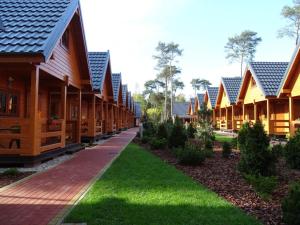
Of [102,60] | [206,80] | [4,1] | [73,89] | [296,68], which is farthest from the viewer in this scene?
[206,80]

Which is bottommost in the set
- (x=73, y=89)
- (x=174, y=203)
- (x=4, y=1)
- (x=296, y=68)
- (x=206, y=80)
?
(x=174, y=203)

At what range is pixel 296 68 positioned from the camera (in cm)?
1909

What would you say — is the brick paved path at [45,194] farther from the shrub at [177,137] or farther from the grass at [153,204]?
the shrub at [177,137]

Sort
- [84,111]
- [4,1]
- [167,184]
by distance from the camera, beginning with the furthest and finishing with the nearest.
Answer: [84,111]
[4,1]
[167,184]

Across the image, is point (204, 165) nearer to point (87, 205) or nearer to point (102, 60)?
point (87, 205)

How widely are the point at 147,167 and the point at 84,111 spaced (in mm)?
15746

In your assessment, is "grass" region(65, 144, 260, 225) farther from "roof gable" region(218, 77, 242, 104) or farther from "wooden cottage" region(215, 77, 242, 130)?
"roof gable" region(218, 77, 242, 104)

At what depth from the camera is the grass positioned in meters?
4.91

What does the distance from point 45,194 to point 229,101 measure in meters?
28.3

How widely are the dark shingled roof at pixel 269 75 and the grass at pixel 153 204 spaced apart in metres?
15.9

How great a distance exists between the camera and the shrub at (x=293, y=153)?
9.79 metres

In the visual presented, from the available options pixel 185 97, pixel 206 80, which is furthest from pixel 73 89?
pixel 185 97

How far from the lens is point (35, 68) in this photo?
9.86 meters

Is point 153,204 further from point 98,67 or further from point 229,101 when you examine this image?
point 229,101
